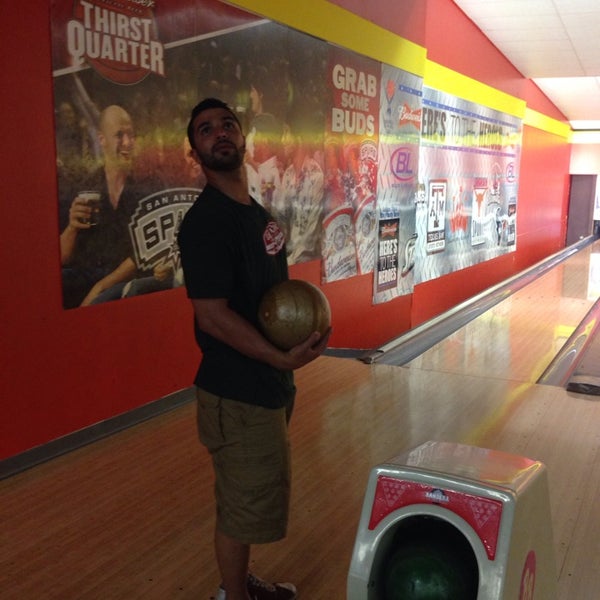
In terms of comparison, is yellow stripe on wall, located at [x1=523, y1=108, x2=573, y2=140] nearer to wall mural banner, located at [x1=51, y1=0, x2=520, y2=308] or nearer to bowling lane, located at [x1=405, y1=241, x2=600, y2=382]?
bowling lane, located at [x1=405, y1=241, x2=600, y2=382]

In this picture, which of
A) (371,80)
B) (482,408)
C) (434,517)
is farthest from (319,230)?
(434,517)

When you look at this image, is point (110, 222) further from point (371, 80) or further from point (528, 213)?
point (528, 213)

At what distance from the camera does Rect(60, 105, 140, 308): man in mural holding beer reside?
105 inches

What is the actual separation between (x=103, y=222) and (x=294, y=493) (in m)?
1.24

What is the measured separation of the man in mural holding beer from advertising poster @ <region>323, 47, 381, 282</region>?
1.69 meters

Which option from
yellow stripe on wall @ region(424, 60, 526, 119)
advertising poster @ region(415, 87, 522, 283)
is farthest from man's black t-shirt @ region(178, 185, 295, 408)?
yellow stripe on wall @ region(424, 60, 526, 119)

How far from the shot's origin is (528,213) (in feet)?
32.6

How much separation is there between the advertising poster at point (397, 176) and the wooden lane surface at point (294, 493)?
1.70 metres

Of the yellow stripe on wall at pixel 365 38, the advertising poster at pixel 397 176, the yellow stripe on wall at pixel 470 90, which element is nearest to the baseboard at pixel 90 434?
the yellow stripe on wall at pixel 365 38

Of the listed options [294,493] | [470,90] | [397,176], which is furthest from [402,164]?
[294,493]

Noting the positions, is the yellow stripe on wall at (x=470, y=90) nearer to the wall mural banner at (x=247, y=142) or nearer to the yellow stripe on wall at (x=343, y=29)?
the wall mural banner at (x=247, y=142)

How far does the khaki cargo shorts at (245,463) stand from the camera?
1500 mm

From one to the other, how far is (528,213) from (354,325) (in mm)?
5945

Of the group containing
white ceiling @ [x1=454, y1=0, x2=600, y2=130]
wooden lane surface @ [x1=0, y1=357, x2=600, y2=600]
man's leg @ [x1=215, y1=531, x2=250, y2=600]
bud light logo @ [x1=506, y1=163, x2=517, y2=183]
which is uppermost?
white ceiling @ [x1=454, y1=0, x2=600, y2=130]
